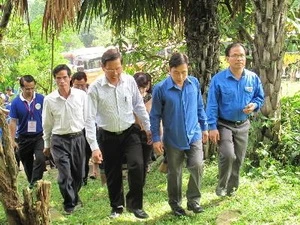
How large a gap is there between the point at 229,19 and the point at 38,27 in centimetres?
1088

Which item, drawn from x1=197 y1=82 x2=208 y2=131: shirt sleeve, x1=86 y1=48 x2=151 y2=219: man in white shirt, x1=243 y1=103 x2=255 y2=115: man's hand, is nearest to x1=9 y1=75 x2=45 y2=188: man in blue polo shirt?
x1=86 y1=48 x2=151 y2=219: man in white shirt

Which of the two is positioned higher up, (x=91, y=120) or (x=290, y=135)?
(x=91, y=120)

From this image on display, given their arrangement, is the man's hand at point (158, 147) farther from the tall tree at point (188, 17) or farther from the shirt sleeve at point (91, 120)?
the tall tree at point (188, 17)

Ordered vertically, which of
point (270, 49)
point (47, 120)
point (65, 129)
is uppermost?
point (270, 49)

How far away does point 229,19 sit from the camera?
8141 mm

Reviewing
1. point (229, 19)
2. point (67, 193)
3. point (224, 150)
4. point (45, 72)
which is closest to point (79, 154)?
point (67, 193)

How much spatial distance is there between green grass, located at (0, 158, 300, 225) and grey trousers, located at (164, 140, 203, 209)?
0.19m

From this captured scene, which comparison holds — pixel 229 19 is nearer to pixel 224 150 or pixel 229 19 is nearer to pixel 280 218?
pixel 224 150

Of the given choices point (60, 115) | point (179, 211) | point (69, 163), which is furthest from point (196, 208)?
point (60, 115)

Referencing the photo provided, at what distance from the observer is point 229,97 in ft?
16.3

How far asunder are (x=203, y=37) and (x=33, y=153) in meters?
2.82

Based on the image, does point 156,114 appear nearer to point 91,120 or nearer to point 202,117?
point 202,117

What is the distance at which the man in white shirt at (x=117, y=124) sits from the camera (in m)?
4.55

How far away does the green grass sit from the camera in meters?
4.56
